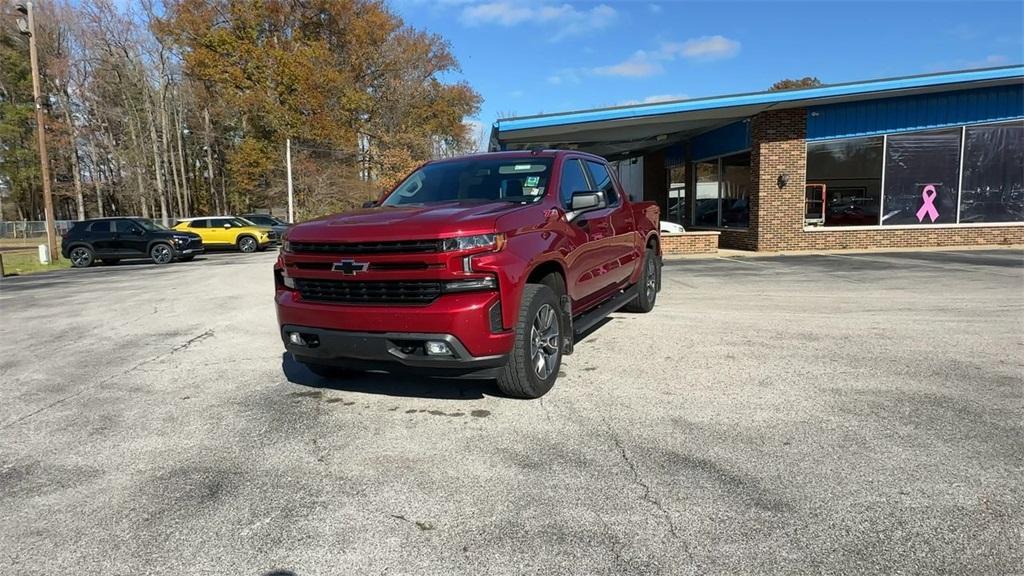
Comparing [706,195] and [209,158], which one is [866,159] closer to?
[706,195]

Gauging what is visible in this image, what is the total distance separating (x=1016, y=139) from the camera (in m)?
15.4

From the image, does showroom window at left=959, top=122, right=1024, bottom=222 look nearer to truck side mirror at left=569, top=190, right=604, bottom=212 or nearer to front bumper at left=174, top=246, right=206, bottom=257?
truck side mirror at left=569, top=190, right=604, bottom=212

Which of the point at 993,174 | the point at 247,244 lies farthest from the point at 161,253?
the point at 993,174

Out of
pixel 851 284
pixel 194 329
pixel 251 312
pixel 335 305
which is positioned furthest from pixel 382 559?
pixel 851 284

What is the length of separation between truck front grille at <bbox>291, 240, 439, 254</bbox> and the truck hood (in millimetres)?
35

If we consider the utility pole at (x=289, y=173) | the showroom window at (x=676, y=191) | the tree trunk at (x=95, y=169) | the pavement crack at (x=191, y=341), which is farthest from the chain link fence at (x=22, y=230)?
the pavement crack at (x=191, y=341)

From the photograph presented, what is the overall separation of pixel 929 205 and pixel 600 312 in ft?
47.7

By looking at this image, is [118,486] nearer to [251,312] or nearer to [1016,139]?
[251,312]

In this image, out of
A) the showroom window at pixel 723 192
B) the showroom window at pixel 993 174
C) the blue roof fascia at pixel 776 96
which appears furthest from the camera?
the showroom window at pixel 723 192

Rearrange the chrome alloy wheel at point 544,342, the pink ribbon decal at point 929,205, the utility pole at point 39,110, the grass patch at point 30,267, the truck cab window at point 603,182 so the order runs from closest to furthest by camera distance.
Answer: the chrome alloy wheel at point 544,342 → the truck cab window at point 603,182 → the pink ribbon decal at point 929,205 → the grass patch at point 30,267 → the utility pole at point 39,110

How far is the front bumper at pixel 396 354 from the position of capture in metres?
3.85

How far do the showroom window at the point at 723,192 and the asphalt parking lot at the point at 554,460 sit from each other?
1147cm

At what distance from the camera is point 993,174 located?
15.7 meters

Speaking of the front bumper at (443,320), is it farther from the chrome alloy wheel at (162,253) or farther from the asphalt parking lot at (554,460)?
the chrome alloy wheel at (162,253)
